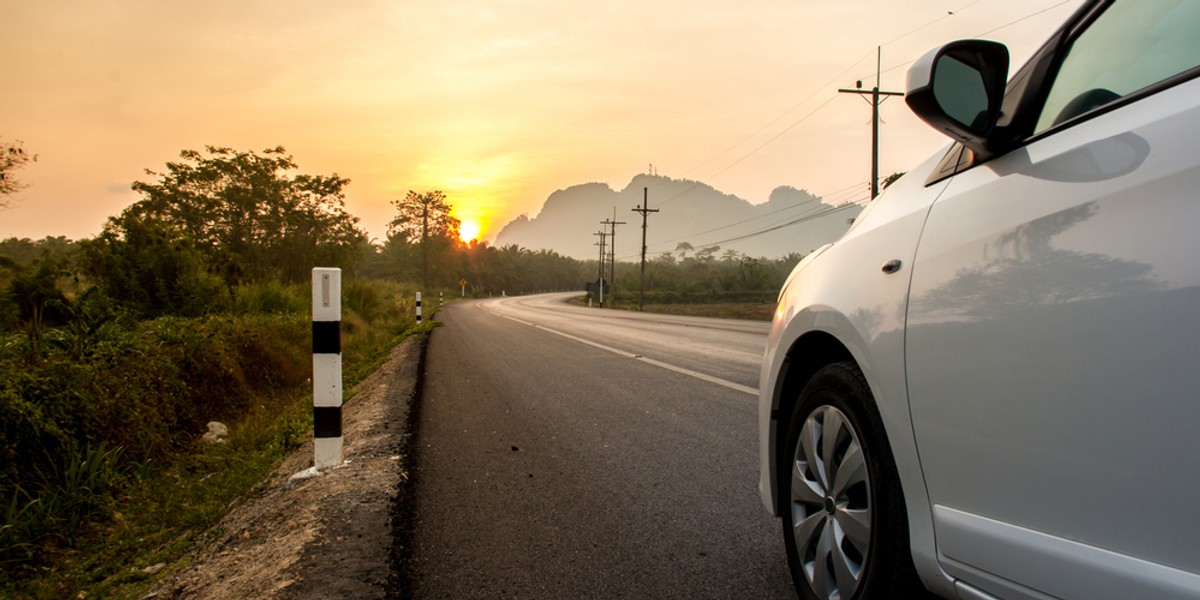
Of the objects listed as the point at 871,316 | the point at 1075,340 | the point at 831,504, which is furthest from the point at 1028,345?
the point at 831,504

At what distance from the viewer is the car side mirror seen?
66.9 inches

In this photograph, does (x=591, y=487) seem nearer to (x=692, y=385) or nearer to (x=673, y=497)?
(x=673, y=497)

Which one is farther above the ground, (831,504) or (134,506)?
(831,504)

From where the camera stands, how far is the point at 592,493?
3607 mm

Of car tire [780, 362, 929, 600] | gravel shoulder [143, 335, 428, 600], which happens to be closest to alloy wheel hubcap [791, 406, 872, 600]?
car tire [780, 362, 929, 600]

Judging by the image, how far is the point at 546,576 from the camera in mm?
2613

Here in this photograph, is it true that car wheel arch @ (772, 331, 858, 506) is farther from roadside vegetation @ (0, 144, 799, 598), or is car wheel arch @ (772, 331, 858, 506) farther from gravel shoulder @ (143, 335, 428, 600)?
roadside vegetation @ (0, 144, 799, 598)

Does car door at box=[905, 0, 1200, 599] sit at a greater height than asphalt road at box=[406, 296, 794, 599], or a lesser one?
greater

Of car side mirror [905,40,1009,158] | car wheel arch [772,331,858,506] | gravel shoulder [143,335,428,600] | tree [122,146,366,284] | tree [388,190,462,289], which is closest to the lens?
car side mirror [905,40,1009,158]

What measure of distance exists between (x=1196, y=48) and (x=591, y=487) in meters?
3.06

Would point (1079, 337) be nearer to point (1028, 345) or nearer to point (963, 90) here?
point (1028, 345)

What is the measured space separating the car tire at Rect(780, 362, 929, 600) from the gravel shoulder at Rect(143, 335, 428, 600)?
1.46m

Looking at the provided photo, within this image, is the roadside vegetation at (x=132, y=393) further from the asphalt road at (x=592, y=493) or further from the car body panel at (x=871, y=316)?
the car body panel at (x=871, y=316)

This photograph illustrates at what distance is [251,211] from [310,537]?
29164mm
